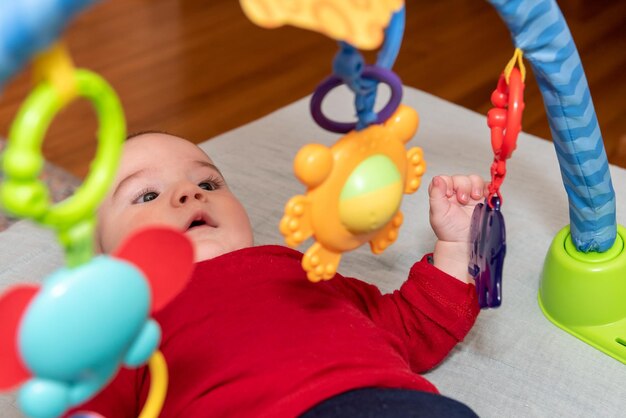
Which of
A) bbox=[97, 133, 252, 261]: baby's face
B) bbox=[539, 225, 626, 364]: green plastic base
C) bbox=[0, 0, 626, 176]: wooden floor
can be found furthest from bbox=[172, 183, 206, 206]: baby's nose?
bbox=[0, 0, 626, 176]: wooden floor

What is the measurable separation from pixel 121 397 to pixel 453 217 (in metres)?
0.37

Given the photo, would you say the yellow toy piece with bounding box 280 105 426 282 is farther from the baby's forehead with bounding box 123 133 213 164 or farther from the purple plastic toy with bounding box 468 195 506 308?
the baby's forehead with bounding box 123 133 213 164

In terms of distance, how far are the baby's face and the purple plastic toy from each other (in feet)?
0.85

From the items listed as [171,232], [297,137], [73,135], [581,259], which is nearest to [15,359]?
[171,232]

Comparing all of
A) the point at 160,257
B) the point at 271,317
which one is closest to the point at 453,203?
the point at 271,317

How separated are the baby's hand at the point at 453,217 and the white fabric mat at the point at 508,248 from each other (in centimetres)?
12

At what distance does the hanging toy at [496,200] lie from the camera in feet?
2.10

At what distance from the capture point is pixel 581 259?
34.9 inches

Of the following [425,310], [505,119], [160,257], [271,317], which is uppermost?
[160,257]

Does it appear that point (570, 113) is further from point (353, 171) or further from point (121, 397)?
point (121, 397)

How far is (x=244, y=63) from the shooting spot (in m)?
1.90

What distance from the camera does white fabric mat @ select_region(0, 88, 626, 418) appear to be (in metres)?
0.85

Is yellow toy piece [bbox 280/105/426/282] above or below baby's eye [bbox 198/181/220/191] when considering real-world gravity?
above

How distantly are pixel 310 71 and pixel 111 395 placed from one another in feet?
4.05
